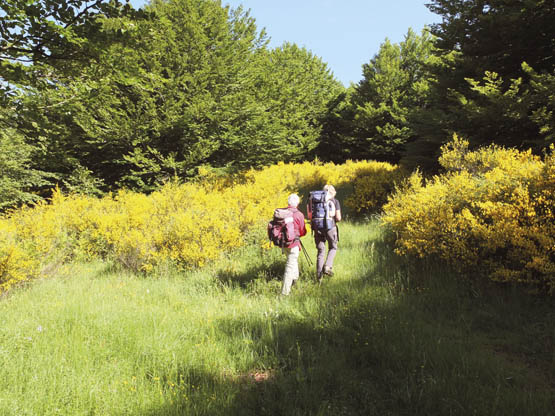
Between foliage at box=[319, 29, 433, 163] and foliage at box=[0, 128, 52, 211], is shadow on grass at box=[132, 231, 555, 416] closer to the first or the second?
foliage at box=[0, 128, 52, 211]

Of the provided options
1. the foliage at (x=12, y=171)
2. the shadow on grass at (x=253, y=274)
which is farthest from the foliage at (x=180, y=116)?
the shadow on grass at (x=253, y=274)

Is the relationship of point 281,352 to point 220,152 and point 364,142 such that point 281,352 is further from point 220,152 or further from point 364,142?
point 364,142

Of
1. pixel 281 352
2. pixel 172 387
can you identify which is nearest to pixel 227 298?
pixel 281 352

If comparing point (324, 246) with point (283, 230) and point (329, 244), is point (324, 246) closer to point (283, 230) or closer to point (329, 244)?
point (329, 244)

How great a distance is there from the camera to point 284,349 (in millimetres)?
3248

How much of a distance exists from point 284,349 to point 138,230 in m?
5.38

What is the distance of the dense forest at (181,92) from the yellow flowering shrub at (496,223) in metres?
2.19

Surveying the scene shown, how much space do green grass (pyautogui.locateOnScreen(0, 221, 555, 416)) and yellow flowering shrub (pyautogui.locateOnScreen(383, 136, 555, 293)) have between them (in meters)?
0.39

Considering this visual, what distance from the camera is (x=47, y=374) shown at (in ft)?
8.75

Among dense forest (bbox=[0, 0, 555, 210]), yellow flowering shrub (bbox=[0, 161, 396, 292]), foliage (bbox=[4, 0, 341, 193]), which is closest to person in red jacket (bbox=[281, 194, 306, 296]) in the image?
yellow flowering shrub (bbox=[0, 161, 396, 292])

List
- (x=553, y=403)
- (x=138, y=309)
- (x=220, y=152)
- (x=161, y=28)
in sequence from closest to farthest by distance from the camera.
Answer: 1. (x=553, y=403)
2. (x=138, y=309)
3. (x=161, y=28)
4. (x=220, y=152)

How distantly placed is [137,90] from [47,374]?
11.3 m

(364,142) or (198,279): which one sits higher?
(364,142)

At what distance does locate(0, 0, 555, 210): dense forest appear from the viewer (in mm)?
2695
